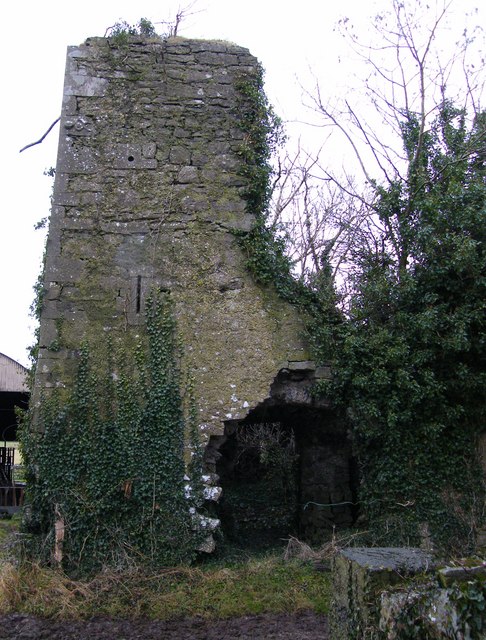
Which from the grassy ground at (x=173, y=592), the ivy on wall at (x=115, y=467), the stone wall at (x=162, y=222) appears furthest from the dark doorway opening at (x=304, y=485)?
the grassy ground at (x=173, y=592)

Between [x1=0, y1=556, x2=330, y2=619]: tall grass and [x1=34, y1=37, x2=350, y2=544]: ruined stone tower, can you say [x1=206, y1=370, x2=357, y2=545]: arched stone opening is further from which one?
[x1=0, y1=556, x2=330, y2=619]: tall grass

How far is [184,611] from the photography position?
5512mm

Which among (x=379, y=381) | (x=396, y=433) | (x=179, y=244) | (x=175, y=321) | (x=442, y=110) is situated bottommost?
(x=396, y=433)

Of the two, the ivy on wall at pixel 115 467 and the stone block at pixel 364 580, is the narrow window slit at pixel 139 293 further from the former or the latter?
the stone block at pixel 364 580

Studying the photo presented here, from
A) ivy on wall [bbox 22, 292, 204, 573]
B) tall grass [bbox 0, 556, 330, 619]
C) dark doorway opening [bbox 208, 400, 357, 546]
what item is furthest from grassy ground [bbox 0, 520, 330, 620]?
dark doorway opening [bbox 208, 400, 357, 546]

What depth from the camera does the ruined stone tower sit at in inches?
265

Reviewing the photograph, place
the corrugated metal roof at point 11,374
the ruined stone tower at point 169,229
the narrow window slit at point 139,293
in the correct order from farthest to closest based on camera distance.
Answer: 1. the corrugated metal roof at point 11,374
2. the narrow window slit at point 139,293
3. the ruined stone tower at point 169,229

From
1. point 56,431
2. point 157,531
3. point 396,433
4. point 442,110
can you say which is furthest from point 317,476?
point 442,110

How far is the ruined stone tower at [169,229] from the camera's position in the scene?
22.1 ft

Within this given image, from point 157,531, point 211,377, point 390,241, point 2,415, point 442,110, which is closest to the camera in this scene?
point 157,531

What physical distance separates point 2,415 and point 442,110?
14.4 m

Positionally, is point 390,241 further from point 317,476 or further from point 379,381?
point 317,476

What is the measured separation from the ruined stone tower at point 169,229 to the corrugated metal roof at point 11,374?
832cm

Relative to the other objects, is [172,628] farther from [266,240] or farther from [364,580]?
[266,240]
